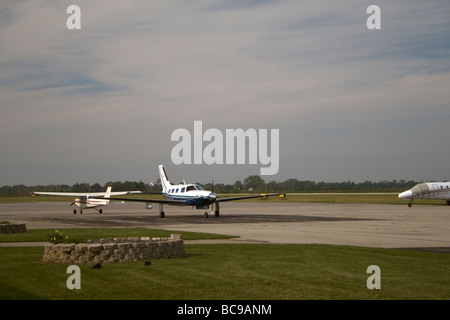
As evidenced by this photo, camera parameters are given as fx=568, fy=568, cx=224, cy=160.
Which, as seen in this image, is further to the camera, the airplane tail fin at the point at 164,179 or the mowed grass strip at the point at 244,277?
the airplane tail fin at the point at 164,179

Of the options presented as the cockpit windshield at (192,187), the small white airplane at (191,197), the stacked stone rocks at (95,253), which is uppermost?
the cockpit windshield at (192,187)

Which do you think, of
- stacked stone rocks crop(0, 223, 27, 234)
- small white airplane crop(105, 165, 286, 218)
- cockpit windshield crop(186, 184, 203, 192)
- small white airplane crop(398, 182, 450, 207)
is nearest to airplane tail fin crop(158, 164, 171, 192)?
small white airplane crop(105, 165, 286, 218)

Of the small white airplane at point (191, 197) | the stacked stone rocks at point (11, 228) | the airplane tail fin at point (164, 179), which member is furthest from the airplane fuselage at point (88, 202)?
the stacked stone rocks at point (11, 228)

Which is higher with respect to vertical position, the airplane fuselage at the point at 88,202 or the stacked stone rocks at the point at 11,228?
the airplane fuselage at the point at 88,202

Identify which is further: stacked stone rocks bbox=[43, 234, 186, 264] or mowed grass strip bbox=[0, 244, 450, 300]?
stacked stone rocks bbox=[43, 234, 186, 264]

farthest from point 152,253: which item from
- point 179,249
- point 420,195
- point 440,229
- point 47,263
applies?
point 420,195

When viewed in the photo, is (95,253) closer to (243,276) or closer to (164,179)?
(243,276)

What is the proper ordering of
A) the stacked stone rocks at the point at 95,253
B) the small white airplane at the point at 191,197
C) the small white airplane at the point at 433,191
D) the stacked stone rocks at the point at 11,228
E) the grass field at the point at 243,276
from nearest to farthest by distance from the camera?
the grass field at the point at 243,276, the stacked stone rocks at the point at 95,253, the stacked stone rocks at the point at 11,228, the small white airplane at the point at 191,197, the small white airplane at the point at 433,191

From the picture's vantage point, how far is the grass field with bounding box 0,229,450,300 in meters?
12.8

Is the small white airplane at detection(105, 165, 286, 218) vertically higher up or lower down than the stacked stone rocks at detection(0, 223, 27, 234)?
higher up

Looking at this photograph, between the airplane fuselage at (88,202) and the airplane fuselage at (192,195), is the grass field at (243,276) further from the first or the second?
the airplane fuselage at (88,202)

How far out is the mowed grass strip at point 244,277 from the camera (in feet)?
42.2

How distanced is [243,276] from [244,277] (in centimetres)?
16

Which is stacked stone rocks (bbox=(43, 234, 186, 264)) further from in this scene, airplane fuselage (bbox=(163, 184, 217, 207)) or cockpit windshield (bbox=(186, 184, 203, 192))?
cockpit windshield (bbox=(186, 184, 203, 192))
